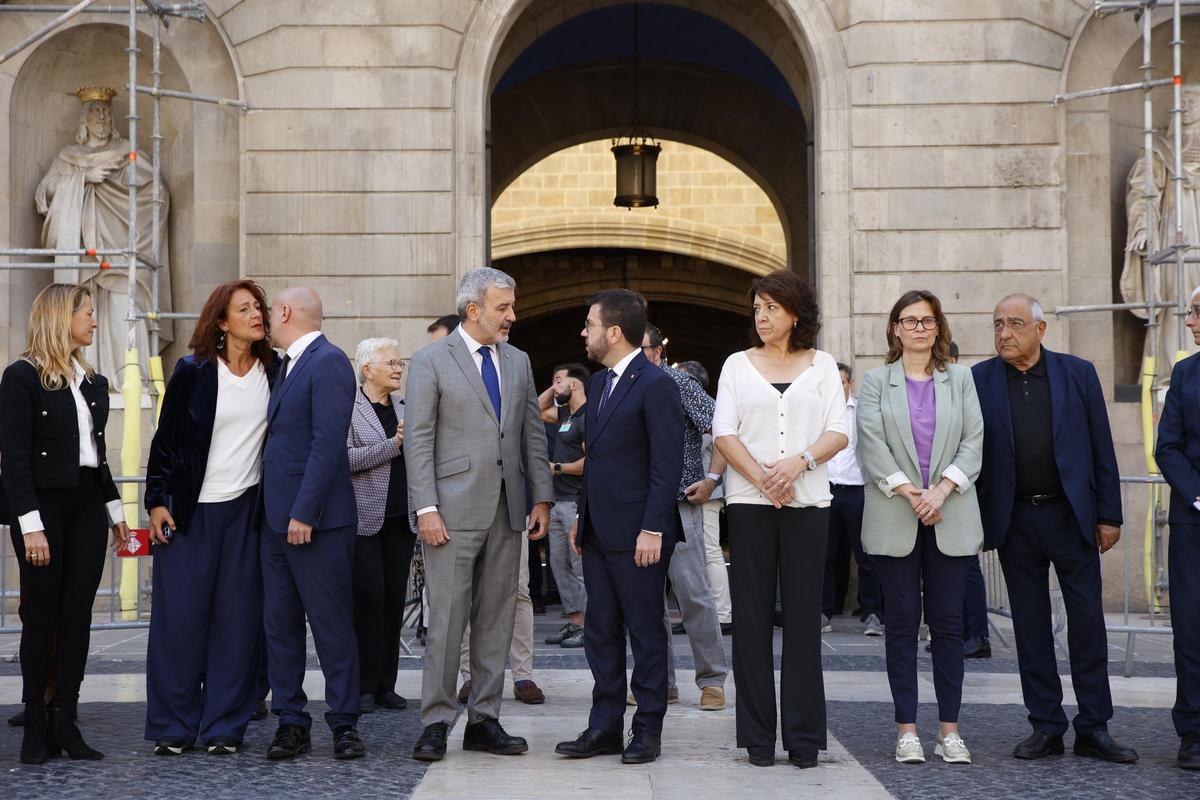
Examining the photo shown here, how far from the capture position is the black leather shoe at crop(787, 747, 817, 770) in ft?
18.4

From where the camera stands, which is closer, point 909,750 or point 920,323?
point 909,750

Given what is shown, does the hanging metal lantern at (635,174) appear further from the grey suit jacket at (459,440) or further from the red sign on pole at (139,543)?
the grey suit jacket at (459,440)

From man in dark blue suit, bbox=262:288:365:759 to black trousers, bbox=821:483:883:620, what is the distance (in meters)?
4.46

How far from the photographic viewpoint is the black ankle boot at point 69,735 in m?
5.79

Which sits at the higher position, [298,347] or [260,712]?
[298,347]

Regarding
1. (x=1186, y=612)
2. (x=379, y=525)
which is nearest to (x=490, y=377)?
(x=379, y=525)

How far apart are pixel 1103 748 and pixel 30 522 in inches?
164

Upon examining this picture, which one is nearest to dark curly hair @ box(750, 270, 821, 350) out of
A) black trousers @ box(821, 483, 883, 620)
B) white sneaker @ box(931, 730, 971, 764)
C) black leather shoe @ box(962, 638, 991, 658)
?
white sneaker @ box(931, 730, 971, 764)

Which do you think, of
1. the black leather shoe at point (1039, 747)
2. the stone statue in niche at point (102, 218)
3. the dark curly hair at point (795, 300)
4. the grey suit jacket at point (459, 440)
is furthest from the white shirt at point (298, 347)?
the stone statue in niche at point (102, 218)

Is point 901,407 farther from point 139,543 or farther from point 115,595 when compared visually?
point 115,595

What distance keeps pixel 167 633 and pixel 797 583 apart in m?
2.46

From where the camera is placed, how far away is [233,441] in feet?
19.8

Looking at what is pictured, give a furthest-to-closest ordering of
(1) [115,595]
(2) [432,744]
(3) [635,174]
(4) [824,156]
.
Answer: (3) [635,174], (4) [824,156], (1) [115,595], (2) [432,744]

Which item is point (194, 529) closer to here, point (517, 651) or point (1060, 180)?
point (517, 651)
